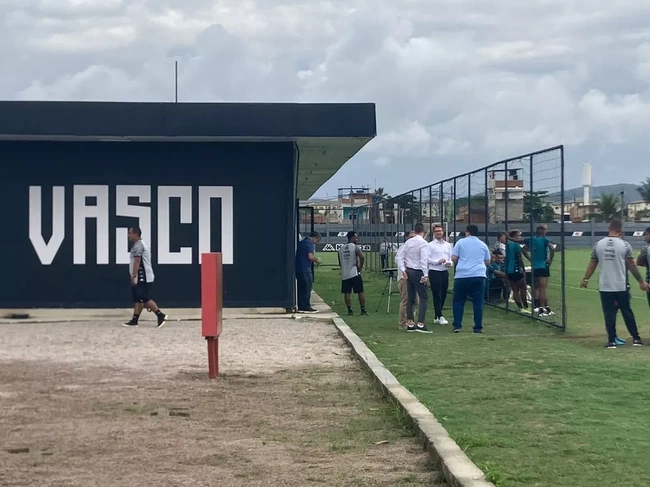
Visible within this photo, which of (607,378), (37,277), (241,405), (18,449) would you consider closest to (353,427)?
(241,405)

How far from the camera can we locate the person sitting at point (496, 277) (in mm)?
19781

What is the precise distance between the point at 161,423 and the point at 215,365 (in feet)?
7.94

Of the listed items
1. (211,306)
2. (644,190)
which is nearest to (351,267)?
(211,306)

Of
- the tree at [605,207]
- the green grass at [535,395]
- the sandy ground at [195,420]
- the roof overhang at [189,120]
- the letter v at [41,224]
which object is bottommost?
the sandy ground at [195,420]

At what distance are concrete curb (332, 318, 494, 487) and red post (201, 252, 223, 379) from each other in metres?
1.75

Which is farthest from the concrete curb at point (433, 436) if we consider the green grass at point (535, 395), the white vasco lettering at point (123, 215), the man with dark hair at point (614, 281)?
the white vasco lettering at point (123, 215)

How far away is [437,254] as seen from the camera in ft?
53.2

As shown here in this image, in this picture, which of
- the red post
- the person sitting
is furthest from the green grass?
the person sitting

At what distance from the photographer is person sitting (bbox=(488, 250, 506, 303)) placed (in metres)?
19.8

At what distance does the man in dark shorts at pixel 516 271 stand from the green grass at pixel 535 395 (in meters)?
1.45

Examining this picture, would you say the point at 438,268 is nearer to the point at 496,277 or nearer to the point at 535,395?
the point at 496,277

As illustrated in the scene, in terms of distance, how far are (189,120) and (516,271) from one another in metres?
6.76

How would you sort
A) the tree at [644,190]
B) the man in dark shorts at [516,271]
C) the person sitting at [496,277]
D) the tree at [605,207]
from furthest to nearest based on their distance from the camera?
the tree at [644,190] → the tree at [605,207] → the person sitting at [496,277] → the man in dark shorts at [516,271]

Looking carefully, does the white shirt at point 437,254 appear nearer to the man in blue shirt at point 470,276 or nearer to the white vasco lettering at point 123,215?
the man in blue shirt at point 470,276
